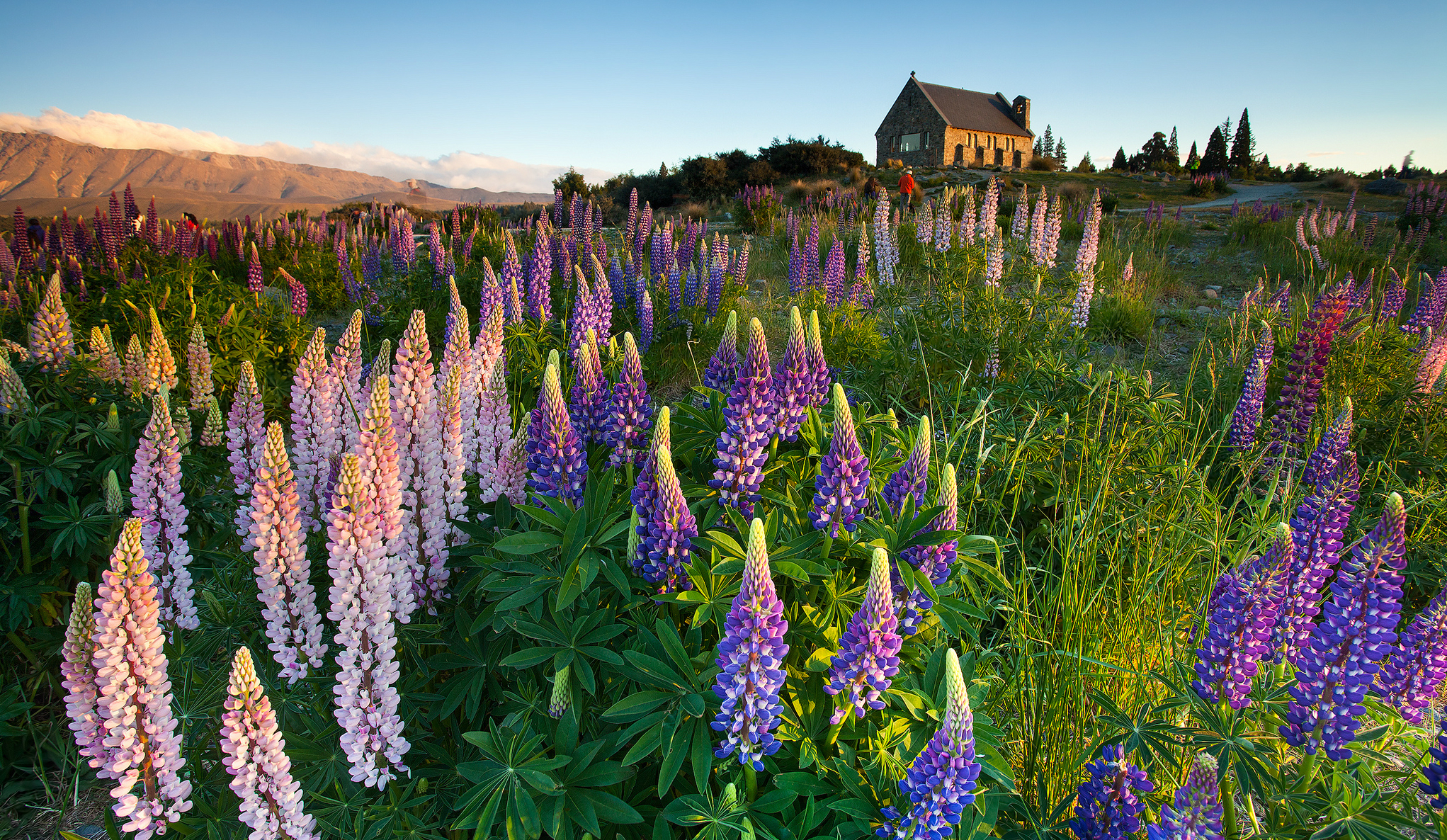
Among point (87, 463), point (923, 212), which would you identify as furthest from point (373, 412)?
Result: point (923, 212)

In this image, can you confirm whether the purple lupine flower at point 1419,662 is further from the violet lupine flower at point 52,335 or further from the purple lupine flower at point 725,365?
the violet lupine flower at point 52,335

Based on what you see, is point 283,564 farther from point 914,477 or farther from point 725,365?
point 914,477

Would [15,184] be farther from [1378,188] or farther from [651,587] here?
[1378,188]

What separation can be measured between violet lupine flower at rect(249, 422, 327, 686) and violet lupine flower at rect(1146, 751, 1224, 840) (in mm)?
2146

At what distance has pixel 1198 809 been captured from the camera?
4.64 feet

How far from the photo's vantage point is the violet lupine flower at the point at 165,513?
6.55 feet

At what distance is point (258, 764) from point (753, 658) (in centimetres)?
115

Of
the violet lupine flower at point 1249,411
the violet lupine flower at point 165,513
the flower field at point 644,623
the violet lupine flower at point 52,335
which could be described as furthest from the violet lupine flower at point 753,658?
the violet lupine flower at point 1249,411

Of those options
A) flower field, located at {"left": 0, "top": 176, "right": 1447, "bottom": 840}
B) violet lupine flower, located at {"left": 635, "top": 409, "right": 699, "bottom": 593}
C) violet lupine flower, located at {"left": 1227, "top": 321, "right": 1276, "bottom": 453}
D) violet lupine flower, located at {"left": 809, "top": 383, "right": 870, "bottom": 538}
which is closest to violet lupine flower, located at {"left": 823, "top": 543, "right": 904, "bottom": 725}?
flower field, located at {"left": 0, "top": 176, "right": 1447, "bottom": 840}

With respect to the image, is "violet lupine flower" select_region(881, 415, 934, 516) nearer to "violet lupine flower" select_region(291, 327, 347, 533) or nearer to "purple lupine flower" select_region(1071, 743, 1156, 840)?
"purple lupine flower" select_region(1071, 743, 1156, 840)

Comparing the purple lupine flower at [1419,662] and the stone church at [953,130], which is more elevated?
the stone church at [953,130]

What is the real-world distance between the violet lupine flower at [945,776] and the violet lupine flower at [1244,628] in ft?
2.85

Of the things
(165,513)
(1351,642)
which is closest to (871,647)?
(1351,642)

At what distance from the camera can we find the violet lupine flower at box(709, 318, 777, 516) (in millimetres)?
1903
